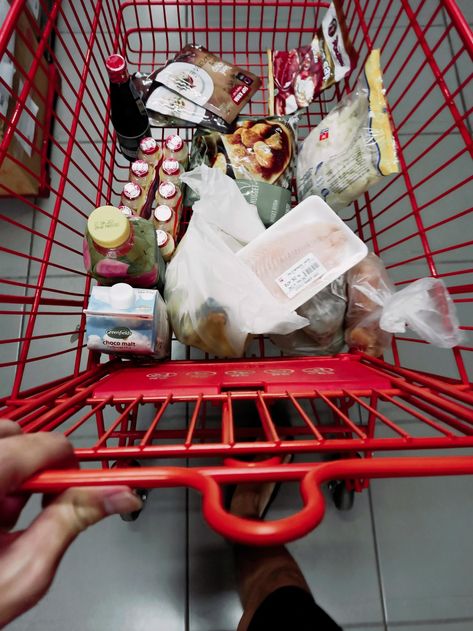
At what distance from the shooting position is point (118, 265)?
61 centimetres

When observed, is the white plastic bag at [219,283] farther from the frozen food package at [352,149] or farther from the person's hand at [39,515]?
the person's hand at [39,515]

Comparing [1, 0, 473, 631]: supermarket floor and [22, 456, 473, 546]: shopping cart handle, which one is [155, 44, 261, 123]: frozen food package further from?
[1, 0, 473, 631]: supermarket floor

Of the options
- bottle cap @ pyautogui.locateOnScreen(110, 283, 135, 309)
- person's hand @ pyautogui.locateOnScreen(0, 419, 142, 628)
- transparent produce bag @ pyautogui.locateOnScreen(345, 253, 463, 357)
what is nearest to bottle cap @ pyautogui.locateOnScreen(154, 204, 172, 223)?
bottle cap @ pyautogui.locateOnScreen(110, 283, 135, 309)

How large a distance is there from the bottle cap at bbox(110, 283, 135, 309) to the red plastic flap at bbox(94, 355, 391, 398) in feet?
0.38

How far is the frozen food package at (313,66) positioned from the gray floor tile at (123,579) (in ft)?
3.40

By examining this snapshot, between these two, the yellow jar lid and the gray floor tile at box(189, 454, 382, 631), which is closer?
the yellow jar lid

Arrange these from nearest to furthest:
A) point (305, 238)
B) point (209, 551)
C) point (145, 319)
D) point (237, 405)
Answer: point (145, 319)
point (305, 238)
point (209, 551)
point (237, 405)

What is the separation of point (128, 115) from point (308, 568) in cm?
111

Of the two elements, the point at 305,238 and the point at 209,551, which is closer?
the point at 305,238

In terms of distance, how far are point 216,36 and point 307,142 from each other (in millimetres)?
772

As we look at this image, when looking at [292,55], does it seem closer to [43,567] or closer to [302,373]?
[302,373]

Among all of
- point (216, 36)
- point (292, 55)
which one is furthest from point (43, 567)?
point (216, 36)

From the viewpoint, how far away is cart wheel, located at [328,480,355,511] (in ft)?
2.95

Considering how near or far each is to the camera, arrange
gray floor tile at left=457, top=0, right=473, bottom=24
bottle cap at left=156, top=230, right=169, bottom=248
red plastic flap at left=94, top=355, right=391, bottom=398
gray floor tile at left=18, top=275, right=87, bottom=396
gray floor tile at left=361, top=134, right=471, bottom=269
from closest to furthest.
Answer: red plastic flap at left=94, top=355, right=391, bottom=398 → bottle cap at left=156, top=230, right=169, bottom=248 → gray floor tile at left=18, top=275, right=87, bottom=396 → gray floor tile at left=361, top=134, right=471, bottom=269 → gray floor tile at left=457, top=0, right=473, bottom=24
